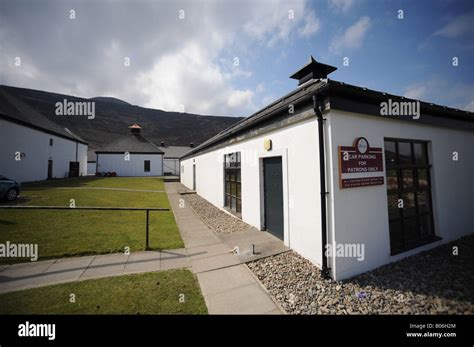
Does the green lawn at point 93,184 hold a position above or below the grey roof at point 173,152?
below

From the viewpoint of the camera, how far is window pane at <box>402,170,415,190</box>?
204 inches

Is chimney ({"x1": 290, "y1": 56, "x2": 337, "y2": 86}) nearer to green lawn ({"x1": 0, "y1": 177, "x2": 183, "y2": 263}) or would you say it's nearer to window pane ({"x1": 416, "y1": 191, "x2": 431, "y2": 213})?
window pane ({"x1": 416, "y1": 191, "x2": 431, "y2": 213})

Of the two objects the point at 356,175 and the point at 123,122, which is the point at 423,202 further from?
the point at 123,122

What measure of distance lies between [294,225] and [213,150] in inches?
333

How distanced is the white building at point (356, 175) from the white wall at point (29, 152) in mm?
24226

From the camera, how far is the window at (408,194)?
495cm

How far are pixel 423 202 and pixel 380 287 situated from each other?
11.7 ft
